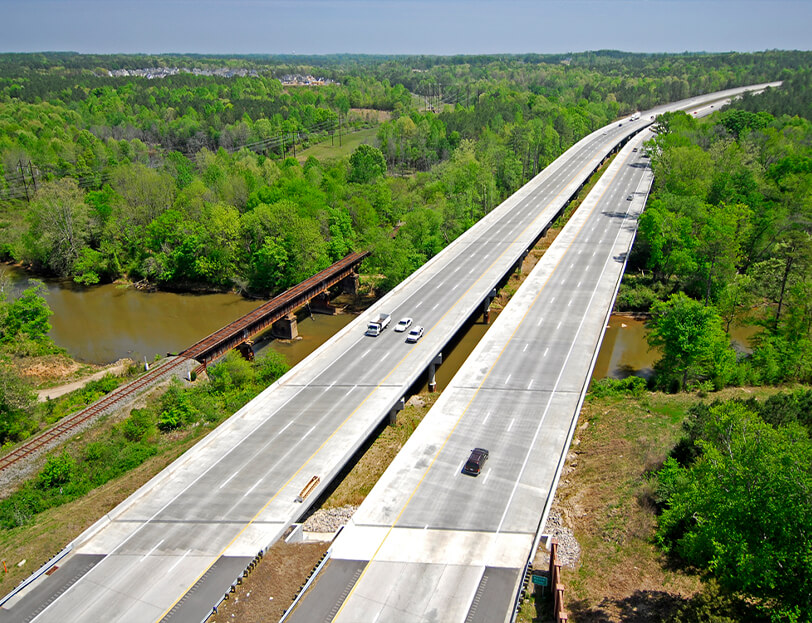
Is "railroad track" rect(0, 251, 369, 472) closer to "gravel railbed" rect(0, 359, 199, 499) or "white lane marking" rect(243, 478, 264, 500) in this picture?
A: "gravel railbed" rect(0, 359, 199, 499)

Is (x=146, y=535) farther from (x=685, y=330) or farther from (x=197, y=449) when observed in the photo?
(x=685, y=330)

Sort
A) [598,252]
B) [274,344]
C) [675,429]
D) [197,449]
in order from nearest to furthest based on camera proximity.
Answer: [197,449]
[675,429]
[274,344]
[598,252]

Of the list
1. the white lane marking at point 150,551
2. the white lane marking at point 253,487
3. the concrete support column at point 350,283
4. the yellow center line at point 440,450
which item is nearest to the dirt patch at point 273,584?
the yellow center line at point 440,450

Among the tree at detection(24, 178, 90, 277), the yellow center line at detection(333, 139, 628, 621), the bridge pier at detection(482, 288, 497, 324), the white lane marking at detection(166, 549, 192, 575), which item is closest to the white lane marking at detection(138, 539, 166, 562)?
the white lane marking at detection(166, 549, 192, 575)

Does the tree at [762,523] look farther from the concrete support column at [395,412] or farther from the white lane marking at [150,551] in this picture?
the concrete support column at [395,412]

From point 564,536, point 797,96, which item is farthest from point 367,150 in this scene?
point 797,96

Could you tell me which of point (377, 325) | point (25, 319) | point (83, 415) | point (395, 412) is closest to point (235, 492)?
point (395, 412)
